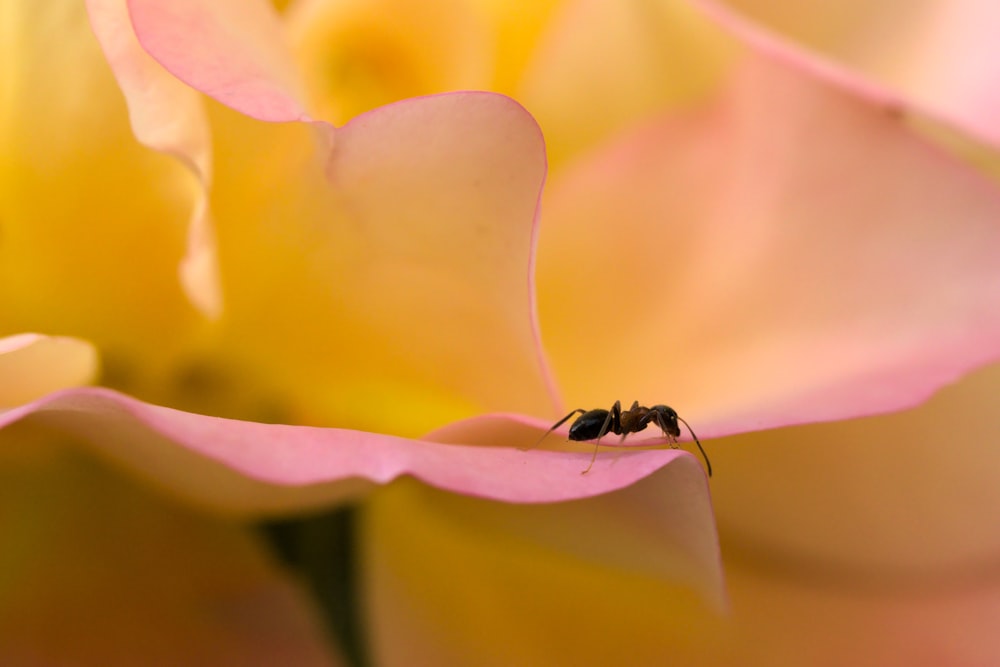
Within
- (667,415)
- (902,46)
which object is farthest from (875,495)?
(902,46)

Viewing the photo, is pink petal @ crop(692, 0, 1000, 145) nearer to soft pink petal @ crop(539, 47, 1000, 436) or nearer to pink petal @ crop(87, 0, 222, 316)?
soft pink petal @ crop(539, 47, 1000, 436)

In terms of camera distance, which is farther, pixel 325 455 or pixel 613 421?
pixel 613 421

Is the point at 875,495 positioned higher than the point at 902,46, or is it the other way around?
the point at 902,46

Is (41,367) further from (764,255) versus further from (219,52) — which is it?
(764,255)

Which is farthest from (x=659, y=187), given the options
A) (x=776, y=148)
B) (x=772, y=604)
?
(x=772, y=604)

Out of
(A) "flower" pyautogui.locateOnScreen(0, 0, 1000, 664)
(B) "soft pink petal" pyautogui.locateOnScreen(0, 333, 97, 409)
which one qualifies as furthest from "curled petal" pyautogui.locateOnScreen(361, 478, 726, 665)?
(B) "soft pink petal" pyautogui.locateOnScreen(0, 333, 97, 409)

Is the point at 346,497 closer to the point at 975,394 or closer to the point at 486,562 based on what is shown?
the point at 486,562
